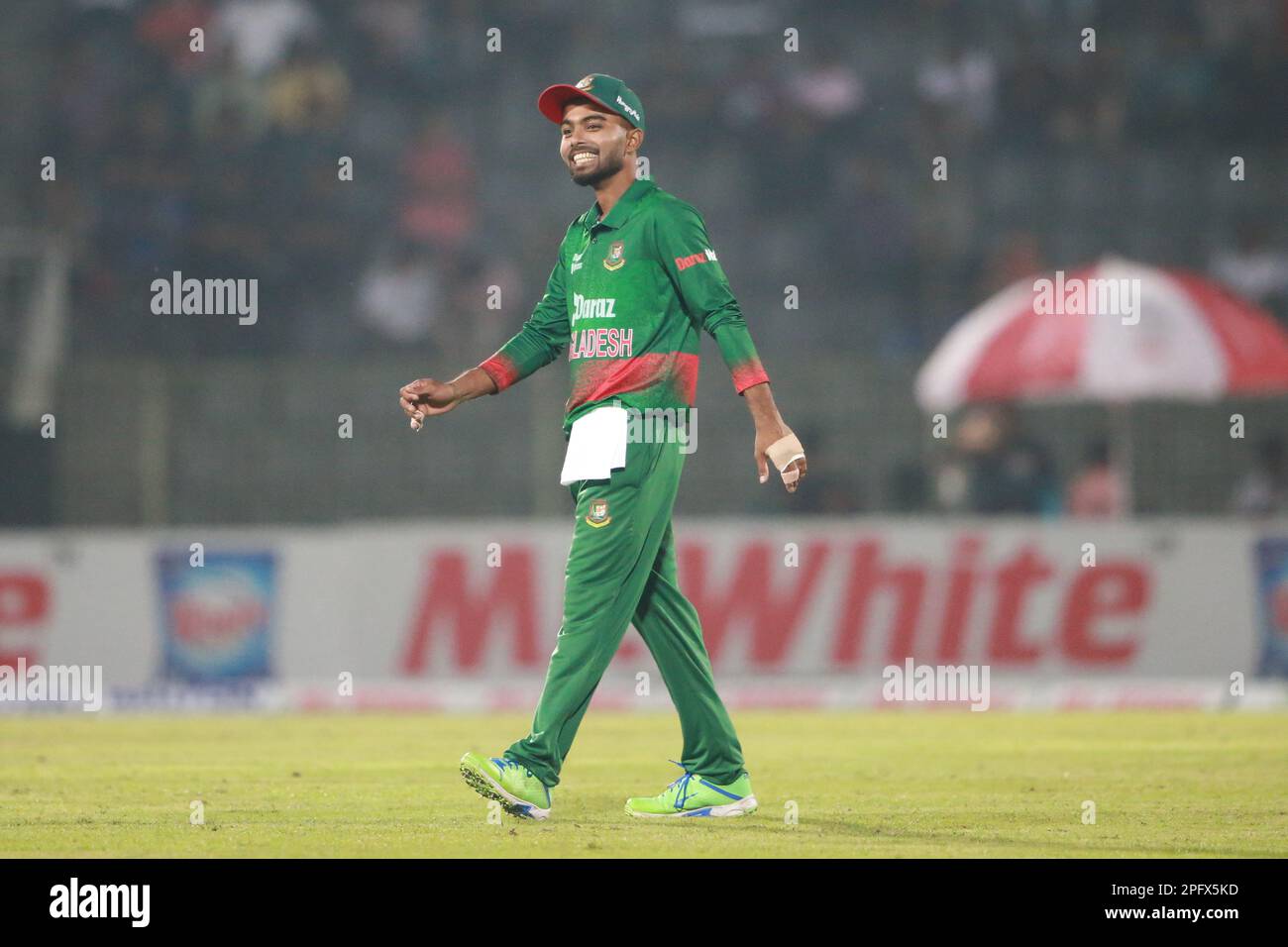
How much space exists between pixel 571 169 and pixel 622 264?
432mm

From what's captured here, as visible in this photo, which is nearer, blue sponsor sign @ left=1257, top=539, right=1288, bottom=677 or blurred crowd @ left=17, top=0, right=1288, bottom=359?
blue sponsor sign @ left=1257, top=539, right=1288, bottom=677

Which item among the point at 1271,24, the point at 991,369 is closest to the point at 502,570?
the point at 991,369

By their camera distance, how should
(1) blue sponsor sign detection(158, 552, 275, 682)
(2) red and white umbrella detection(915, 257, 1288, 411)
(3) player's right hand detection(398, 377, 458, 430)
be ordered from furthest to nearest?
1. (2) red and white umbrella detection(915, 257, 1288, 411)
2. (1) blue sponsor sign detection(158, 552, 275, 682)
3. (3) player's right hand detection(398, 377, 458, 430)

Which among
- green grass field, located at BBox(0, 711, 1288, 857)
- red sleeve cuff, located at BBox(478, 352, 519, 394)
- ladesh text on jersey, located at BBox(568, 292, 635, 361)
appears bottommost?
green grass field, located at BBox(0, 711, 1288, 857)

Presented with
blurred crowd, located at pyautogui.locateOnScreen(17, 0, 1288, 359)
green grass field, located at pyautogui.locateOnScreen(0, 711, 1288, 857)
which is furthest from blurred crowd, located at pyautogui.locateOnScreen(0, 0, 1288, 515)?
green grass field, located at pyautogui.locateOnScreen(0, 711, 1288, 857)

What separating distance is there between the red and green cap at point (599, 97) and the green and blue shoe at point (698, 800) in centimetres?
243

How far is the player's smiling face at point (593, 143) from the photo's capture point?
7.61m

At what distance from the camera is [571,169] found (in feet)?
25.1

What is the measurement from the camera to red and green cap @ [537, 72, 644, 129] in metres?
7.55

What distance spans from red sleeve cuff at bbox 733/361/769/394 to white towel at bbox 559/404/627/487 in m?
0.43

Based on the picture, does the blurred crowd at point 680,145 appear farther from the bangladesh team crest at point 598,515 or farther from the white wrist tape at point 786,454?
the white wrist tape at point 786,454

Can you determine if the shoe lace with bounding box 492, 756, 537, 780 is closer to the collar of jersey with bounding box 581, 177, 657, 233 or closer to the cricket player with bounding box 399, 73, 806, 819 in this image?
the cricket player with bounding box 399, 73, 806, 819

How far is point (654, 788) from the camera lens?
8898mm

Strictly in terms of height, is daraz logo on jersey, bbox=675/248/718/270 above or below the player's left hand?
above
